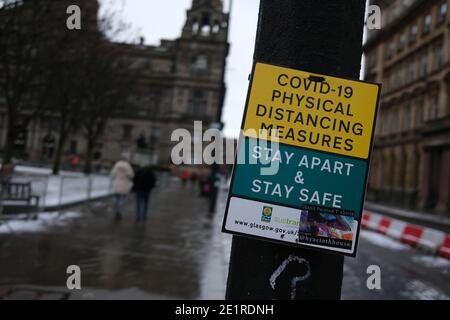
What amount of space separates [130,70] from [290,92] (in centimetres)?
3135

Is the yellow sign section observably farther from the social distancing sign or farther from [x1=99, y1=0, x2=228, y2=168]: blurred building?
[x1=99, y1=0, x2=228, y2=168]: blurred building

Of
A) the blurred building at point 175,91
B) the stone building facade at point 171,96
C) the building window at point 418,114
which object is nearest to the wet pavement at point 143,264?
the building window at point 418,114

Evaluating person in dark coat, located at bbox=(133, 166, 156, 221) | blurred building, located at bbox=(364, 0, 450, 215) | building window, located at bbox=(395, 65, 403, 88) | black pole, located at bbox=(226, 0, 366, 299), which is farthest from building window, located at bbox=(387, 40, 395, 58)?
black pole, located at bbox=(226, 0, 366, 299)

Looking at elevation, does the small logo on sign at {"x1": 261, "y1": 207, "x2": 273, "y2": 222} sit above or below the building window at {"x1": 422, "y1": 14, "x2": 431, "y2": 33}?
below

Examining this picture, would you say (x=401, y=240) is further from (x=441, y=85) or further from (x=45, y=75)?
(x=441, y=85)

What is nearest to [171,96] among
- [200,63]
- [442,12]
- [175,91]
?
[175,91]

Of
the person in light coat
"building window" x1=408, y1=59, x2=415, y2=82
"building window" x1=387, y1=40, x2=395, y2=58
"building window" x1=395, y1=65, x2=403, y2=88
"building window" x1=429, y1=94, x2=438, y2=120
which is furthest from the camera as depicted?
"building window" x1=387, y1=40, x2=395, y2=58

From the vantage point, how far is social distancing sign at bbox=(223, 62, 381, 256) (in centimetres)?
224

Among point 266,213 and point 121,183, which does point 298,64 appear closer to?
point 266,213

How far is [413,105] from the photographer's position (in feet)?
150

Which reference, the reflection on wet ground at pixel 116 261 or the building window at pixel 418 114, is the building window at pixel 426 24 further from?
the reflection on wet ground at pixel 116 261

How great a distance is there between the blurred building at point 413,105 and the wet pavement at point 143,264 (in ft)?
92.9

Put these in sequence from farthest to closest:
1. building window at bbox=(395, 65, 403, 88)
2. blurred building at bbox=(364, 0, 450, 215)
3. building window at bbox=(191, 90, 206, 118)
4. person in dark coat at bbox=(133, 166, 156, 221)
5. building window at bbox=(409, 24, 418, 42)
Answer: building window at bbox=(191, 90, 206, 118) < building window at bbox=(395, 65, 403, 88) < building window at bbox=(409, 24, 418, 42) < blurred building at bbox=(364, 0, 450, 215) < person in dark coat at bbox=(133, 166, 156, 221)

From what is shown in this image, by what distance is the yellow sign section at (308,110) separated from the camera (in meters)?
2.29
